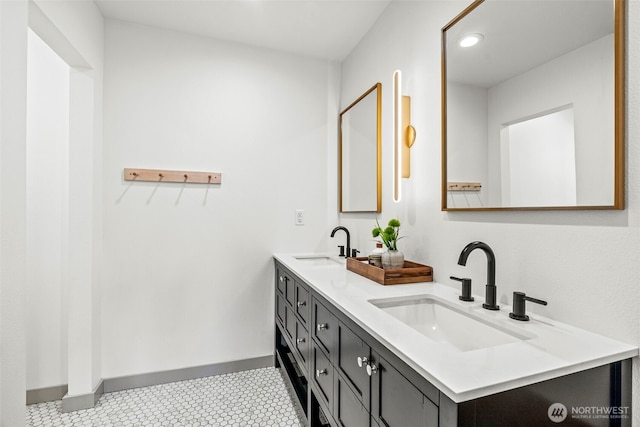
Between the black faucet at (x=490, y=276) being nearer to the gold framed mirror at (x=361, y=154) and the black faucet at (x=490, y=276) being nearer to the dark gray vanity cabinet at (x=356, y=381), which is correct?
the dark gray vanity cabinet at (x=356, y=381)

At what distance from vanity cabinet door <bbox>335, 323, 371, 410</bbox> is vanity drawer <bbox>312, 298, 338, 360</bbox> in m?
0.06

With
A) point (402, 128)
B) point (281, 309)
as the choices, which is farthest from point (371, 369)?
point (281, 309)

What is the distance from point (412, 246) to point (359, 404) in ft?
2.86

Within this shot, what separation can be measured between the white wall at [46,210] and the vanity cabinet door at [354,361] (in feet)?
6.20

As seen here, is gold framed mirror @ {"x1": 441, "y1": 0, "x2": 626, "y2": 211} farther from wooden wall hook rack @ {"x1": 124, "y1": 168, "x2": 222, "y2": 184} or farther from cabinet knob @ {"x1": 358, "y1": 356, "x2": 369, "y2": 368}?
wooden wall hook rack @ {"x1": 124, "y1": 168, "x2": 222, "y2": 184}

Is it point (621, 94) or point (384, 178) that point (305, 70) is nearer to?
point (384, 178)

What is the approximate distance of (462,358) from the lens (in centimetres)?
74

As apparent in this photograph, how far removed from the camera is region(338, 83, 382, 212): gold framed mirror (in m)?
2.04

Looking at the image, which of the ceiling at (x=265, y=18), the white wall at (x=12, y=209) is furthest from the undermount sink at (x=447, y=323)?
A: the ceiling at (x=265, y=18)

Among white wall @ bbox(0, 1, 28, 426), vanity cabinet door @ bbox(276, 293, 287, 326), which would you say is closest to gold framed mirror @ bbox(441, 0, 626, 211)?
vanity cabinet door @ bbox(276, 293, 287, 326)

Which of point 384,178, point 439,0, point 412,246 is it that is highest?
point 439,0

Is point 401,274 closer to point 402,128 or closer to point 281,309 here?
point 402,128

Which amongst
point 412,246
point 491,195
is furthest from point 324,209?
point 491,195

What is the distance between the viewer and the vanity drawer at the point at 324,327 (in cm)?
129
